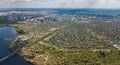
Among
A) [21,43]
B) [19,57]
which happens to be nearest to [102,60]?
[19,57]

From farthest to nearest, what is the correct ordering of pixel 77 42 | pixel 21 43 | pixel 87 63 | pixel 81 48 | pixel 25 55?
pixel 77 42
pixel 21 43
pixel 81 48
pixel 25 55
pixel 87 63

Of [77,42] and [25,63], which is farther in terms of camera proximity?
[77,42]

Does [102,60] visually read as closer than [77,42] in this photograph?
Yes

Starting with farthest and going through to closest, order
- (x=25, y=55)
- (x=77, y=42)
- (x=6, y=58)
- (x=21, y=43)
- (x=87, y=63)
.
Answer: (x=77, y=42) → (x=21, y=43) → (x=25, y=55) → (x=6, y=58) → (x=87, y=63)

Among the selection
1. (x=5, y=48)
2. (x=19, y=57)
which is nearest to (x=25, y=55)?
(x=19, y=57)

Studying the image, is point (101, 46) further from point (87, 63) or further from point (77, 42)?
point (87, 63)

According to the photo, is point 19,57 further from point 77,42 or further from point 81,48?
point 77,42

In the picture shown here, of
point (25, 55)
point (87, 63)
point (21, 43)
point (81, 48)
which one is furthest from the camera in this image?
point (21, 43)

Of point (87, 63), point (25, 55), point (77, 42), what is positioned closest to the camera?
point (87, 63)
